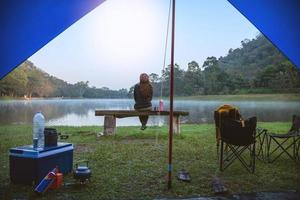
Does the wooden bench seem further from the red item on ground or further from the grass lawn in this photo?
the red item on ground

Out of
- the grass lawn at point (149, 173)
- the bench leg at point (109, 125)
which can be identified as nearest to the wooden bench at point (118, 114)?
the bench leg at point (109, 125)

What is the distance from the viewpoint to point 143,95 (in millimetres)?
7570

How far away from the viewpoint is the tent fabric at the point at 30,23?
341 cm

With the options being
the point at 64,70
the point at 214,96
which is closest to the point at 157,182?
the point at 64,70

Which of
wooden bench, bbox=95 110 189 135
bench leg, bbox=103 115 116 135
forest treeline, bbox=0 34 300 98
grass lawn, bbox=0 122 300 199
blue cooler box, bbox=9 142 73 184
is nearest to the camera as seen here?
grass lawn, bbox=0 122 300 199

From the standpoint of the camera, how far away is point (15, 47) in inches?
142

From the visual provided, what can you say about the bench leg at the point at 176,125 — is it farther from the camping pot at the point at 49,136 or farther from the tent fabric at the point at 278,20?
the camping pot at the point at 49,136

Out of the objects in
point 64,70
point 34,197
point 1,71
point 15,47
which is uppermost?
point 64,70

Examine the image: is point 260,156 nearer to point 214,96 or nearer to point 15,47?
point 15,47

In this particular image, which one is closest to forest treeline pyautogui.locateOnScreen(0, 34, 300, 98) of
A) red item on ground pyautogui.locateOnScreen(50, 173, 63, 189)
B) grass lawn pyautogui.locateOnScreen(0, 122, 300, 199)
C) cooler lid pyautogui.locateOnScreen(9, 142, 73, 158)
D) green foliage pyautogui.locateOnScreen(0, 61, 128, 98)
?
green foliage pyautogui.locateOnScreen(0, 61, 128, 98)

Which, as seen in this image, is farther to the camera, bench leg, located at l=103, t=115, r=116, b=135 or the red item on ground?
bench leg, located at l=103, t=115, r=116, b=135

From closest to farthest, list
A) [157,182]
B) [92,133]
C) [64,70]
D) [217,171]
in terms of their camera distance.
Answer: [157,182] < [217,171] < [92,133] < [64,70]

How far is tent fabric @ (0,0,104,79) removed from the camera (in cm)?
341

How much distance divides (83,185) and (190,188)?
3.63 ft
